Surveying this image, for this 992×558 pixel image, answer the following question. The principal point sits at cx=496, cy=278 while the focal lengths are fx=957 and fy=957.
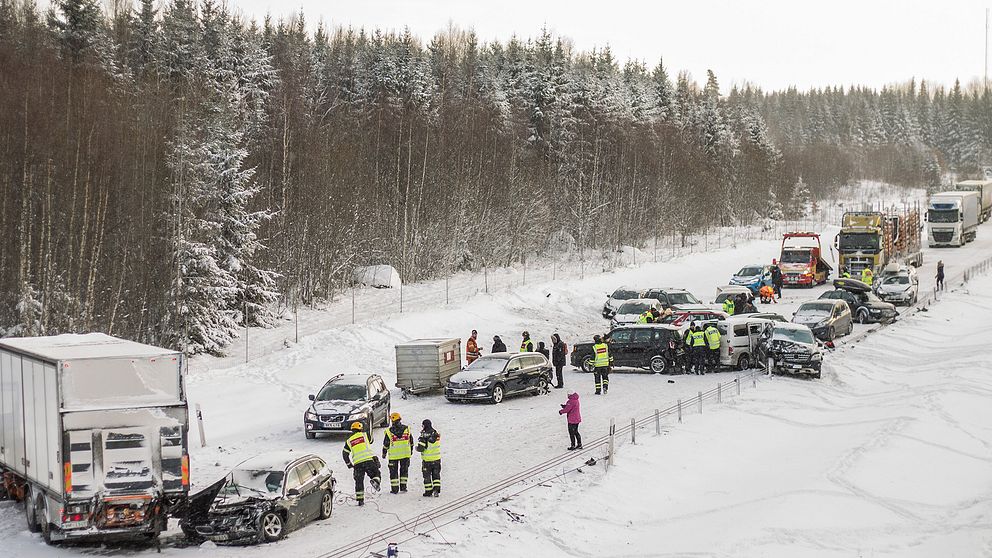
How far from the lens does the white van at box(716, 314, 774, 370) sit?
30906mm

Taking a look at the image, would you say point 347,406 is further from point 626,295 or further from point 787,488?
point 626,295

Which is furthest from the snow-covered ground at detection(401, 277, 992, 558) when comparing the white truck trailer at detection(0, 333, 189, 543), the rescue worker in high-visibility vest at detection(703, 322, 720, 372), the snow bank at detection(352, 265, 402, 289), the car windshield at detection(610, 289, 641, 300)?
the snow bank at detection(352, 265, 402, 289)

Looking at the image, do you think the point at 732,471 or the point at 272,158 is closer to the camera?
the point at 732,471

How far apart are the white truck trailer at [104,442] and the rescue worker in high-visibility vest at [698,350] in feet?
61.1

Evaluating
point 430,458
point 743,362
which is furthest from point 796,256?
point 430,458

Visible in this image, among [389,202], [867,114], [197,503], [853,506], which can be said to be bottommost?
[853,506]

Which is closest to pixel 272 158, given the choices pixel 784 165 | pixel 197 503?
pixel 197 503

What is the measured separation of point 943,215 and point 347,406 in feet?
204

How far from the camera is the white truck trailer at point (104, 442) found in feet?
47.8

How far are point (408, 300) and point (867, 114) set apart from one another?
162 metres

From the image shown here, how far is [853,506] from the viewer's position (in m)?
20.3

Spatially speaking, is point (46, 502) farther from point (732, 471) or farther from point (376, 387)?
point (732, 471)

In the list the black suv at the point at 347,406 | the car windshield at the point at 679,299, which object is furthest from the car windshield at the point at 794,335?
the black suv at the point at 347,406

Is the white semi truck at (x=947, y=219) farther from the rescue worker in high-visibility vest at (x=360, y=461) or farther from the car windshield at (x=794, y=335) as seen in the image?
the rescue worker in high-visibility vest at (x=360, y=461)
